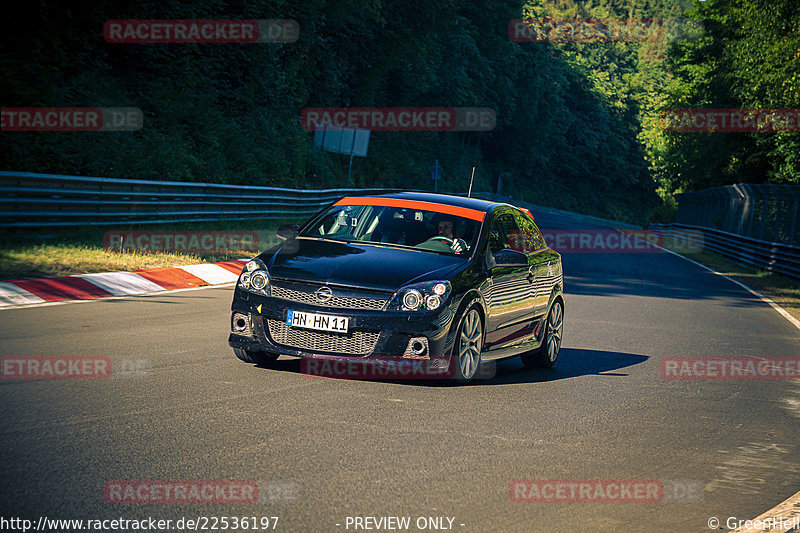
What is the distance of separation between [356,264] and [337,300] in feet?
1.58

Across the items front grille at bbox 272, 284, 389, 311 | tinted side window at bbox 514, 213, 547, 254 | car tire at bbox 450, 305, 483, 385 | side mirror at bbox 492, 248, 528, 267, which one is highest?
tinted side window at bbox 514, 213, 547, 254

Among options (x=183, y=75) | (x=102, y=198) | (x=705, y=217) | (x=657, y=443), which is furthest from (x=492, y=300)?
(x=705, y=217)

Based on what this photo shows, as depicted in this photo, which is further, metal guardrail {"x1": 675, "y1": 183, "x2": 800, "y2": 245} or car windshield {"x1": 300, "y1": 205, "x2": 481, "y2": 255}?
metal guardrail {"x1": 675, "y1": 183, "x2": 800, "y2": 245}

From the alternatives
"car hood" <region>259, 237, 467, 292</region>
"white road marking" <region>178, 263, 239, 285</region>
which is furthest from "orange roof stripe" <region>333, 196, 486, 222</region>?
"white road marking" <region>178, 263, 239, 285</region>

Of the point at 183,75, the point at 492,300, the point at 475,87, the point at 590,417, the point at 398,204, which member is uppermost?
the point at 475,87

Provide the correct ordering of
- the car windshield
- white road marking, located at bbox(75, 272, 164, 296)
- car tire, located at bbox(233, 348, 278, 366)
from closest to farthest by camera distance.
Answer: car tire, located at bbox(233, 348, 278, 366) → the car windshield → white road marking, located at bbox(75, 272, 164, 296)

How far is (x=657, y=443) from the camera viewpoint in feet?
22.9

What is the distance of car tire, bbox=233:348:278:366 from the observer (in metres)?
8.67

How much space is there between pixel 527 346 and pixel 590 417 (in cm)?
218

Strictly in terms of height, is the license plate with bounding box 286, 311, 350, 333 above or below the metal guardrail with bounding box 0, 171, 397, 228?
below

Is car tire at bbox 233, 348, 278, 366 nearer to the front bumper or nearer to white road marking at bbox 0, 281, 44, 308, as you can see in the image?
the front bumper

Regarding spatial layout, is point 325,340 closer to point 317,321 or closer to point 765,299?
point 317,321

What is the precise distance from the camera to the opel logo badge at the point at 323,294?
8078 millimetres

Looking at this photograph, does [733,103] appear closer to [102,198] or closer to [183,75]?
[183,75]
